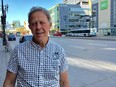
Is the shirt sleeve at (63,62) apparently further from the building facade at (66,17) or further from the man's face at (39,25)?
the building facade at (66,17)

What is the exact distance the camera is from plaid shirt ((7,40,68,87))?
250cm

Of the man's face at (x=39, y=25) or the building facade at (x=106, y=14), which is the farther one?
the building facade at (x=106, y=14)

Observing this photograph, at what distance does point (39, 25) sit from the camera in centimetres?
258

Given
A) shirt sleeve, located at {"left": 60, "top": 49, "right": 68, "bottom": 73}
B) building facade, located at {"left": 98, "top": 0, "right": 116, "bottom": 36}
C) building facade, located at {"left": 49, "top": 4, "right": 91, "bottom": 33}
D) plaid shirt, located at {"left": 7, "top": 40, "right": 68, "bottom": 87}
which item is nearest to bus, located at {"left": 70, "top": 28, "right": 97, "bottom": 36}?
building facade, located at {"left": 98, "top": 0, "right": 116, "bottom": 36}

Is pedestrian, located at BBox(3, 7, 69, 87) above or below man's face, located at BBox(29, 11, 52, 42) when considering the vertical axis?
below

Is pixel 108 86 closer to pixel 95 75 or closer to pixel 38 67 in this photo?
pixel 95 75

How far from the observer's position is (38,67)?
2.51 meters

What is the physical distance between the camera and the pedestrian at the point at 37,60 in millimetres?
2504

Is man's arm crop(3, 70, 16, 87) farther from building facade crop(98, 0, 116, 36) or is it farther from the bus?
building facade crop(98, 0, 116, 36)

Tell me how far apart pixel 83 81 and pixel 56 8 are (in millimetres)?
141785

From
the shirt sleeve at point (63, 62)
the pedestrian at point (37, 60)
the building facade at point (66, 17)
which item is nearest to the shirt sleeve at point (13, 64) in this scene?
the pedestrian at point (37, 60)

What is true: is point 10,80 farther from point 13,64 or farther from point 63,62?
point 63,62

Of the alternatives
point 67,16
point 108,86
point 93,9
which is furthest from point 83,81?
point 67,16

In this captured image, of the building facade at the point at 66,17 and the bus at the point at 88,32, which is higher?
the building facade at the point at 66,17
